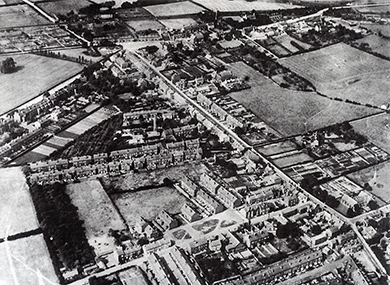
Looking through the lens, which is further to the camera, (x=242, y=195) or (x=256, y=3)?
(x=256, y=3)

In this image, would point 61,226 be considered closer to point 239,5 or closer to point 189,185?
point 189,185

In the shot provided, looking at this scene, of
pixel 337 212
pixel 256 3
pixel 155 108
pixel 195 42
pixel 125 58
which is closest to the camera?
pixel 337 212

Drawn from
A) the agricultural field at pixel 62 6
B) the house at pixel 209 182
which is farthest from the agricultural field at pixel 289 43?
the house at pixel 209 182

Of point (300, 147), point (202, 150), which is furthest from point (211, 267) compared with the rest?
point (300, 147)

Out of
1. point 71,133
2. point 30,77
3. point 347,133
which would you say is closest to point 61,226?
point 71,133

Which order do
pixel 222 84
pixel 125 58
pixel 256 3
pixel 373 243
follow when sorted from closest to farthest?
pixel 373 243 < pixel 222 84 < pixel 125 58 < pixel 256 3

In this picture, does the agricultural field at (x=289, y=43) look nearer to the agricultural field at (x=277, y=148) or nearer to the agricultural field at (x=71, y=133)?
the agricultural field at (x=277, y=148)

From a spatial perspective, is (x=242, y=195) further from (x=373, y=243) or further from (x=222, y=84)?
(x=222, y=84)
